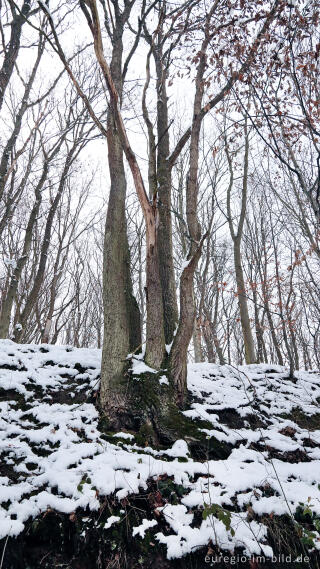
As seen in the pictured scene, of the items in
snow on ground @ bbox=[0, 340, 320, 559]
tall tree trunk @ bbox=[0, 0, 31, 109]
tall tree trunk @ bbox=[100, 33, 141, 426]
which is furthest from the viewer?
tall tree trunk @ bbox=[0, 0, 31, 109]

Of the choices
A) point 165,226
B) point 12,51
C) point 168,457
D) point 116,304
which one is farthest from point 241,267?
point 12,51

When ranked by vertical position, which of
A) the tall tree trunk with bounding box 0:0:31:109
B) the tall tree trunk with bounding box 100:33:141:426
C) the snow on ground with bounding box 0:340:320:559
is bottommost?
the snow on ground with bounding box 0:340:320:559

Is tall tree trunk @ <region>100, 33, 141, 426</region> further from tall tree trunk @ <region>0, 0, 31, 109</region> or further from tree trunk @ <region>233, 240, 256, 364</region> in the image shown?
tree trunk @ <region>233, 240, 256, 364</region>

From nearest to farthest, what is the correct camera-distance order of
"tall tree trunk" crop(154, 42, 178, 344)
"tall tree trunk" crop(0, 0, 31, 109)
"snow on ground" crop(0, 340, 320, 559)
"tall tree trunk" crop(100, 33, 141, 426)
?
"snow on ground" crop(0, 340, 320, 559) < "tall tree trunk" crop(100, 33, 141, 426) < "tall tree trunk" crop(154, 42, 178, 344) < "tall tree trunk" crop(0, 0, 31, 109)

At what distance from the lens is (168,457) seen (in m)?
2.62

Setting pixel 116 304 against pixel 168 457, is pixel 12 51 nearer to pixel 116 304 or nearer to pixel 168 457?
pixel 116 304

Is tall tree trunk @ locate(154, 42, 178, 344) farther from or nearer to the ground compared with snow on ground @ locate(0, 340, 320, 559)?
farther from the ground

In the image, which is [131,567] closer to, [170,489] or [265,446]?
[170,489]

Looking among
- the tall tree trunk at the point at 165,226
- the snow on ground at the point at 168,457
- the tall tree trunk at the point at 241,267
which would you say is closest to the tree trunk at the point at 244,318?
the tall tree trunk at the point at 241,267

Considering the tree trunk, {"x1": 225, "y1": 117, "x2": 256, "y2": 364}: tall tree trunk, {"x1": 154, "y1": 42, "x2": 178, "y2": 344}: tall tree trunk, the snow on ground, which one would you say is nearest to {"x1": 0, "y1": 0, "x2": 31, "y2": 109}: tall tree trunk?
{"x1": 154, "y1": 42, "x2": 178, "y2": 344}: tall tree trunk

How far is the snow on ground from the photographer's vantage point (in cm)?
196

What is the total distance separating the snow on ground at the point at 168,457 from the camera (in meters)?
1.96

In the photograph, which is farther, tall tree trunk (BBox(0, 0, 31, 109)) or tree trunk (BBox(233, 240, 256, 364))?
tree trunk (BBox(233, 240, 256, 364))

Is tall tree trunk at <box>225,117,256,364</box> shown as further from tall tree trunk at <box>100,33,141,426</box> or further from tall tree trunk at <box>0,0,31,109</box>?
tall tree trunk at <box>0,0,31,109</box>
